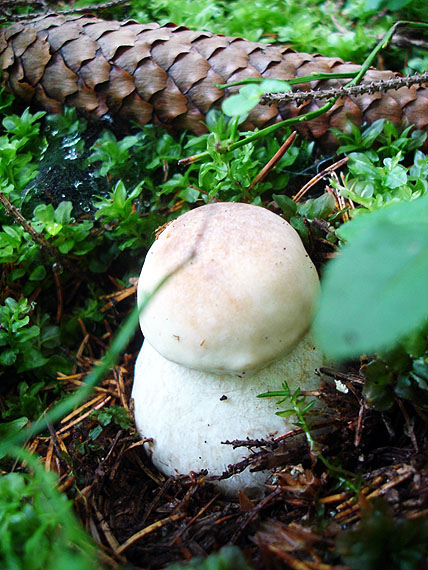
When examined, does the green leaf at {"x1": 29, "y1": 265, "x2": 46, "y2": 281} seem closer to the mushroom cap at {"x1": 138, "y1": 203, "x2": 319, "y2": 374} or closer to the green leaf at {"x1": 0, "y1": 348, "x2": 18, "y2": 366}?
the green leaf at {"x1": 0, "y1": 348, "x2": 18, "y2": 366}

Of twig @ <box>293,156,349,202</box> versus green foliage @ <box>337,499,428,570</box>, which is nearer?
green foliage @ <box>337,499,428,570</box>

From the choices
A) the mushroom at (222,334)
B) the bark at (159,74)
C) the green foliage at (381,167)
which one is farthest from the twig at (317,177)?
the mushroom at (222,334)

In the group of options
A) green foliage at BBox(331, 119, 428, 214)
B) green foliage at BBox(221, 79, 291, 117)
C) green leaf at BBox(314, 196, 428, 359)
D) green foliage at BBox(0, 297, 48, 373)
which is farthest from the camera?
green foliage at BBox(0, 297, 48, 373)

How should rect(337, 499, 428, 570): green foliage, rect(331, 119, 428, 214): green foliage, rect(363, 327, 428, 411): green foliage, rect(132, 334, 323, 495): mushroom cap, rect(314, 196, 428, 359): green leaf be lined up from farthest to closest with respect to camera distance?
rect(331, 119, 428, 214): green foliage → rect(132, 334, 323, 495): mushroom cap → rect(363, 327, 428, 411): green foliage → rect(337, 499, 428, 570): green foliage → rect(314, 196, 428, 359): green leaf

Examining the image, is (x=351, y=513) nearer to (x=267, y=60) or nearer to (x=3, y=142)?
(x=267, y=60)

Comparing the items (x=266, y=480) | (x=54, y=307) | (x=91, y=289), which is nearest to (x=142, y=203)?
(x=91, y=289)

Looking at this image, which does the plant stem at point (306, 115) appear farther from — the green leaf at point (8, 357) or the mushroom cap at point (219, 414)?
→ the green leaf at point (8, 357)

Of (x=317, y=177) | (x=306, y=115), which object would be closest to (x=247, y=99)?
(x=306, y=115)

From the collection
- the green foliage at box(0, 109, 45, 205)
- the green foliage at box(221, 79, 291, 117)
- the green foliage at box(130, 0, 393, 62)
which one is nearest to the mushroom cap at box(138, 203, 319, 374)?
the green foliage at box(221, 79, 291, 117)
